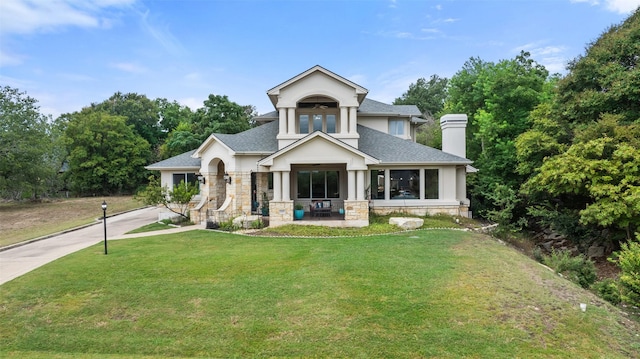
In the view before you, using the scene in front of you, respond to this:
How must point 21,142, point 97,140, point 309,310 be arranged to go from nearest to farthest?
point 309,310, point 21,142, point 97,140

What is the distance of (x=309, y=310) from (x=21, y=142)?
39.5 meters

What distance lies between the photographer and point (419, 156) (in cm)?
1830

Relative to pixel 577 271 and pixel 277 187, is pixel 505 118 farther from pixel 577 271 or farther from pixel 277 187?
pixel 277 187

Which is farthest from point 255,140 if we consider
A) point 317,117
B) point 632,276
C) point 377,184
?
point 632,276

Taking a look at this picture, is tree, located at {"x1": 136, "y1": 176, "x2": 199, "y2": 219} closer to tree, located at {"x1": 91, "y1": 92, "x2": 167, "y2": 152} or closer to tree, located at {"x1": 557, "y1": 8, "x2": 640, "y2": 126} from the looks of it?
tree, located at {"x1": 557, "y1": 8, "x2": 640, "y2": 126}

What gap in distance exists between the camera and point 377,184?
18.7m

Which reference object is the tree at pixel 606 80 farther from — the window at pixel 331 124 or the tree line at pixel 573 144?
the window at pixel 331 124

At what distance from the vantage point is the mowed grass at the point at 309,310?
566 cm

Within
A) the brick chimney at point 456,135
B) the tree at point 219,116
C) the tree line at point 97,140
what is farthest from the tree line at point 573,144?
the tree line at point 97,140

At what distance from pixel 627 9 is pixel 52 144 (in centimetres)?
4872

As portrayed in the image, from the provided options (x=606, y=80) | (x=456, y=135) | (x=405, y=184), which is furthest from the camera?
(x=456, y=135)

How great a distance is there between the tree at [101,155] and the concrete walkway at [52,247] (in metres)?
27.8

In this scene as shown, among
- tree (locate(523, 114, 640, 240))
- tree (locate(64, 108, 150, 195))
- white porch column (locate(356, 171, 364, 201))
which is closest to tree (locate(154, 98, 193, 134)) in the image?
tree (locate(64, 108, 150, 195))

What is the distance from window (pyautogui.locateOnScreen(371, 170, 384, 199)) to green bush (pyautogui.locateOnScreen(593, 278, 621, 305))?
1082 centimetres
